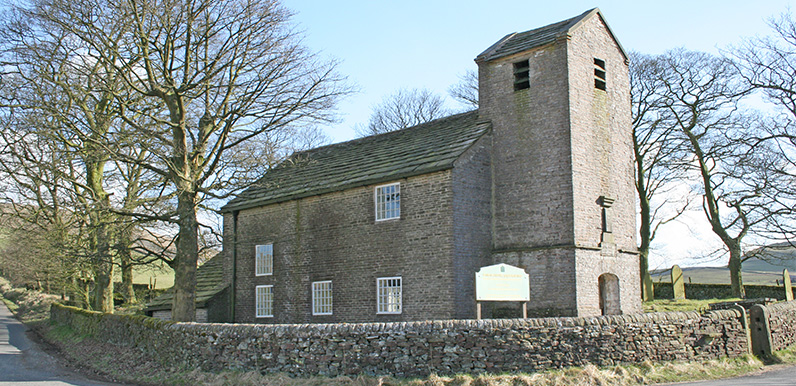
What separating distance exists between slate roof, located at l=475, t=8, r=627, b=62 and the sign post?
30.5 ft

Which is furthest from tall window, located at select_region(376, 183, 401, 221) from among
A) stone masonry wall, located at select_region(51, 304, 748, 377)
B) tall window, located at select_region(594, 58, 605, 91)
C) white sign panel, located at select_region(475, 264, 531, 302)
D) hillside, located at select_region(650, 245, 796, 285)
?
hillside, located at select_region(650, 245, 796, 285)

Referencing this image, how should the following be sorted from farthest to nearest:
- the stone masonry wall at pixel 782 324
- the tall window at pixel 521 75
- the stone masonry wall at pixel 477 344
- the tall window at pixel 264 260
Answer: the tall window at pixel 264 260, the tall window at pixel 521 75, the stone masonry wall at pixel 782 324, the stone masonry wall at pixel 477 344

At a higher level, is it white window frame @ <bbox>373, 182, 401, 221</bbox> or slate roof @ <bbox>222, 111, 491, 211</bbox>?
slate roof @ <bbox>222, 111, 491, 211</bbox>

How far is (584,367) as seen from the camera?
1369 centimetres

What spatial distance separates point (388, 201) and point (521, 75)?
6488 millimetres

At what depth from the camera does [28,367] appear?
67.9ft

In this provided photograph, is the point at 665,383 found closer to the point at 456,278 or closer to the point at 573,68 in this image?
the point at 456,278

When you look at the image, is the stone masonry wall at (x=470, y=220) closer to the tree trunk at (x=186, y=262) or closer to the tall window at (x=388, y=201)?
the tall window at (x=388, y=201)

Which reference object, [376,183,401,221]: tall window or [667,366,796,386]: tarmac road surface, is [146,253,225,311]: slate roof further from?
[667,366,796,386]: tarmac road surface

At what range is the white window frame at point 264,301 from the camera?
1077 inches

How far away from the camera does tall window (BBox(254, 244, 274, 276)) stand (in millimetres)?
27658

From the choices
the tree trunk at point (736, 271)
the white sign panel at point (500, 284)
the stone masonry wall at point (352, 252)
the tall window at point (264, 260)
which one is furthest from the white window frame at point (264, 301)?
the tree trunk at point (736, 271)

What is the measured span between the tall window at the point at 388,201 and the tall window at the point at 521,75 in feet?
18.1

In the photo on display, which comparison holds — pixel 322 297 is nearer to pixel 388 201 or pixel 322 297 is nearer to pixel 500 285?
pixel 388 201
